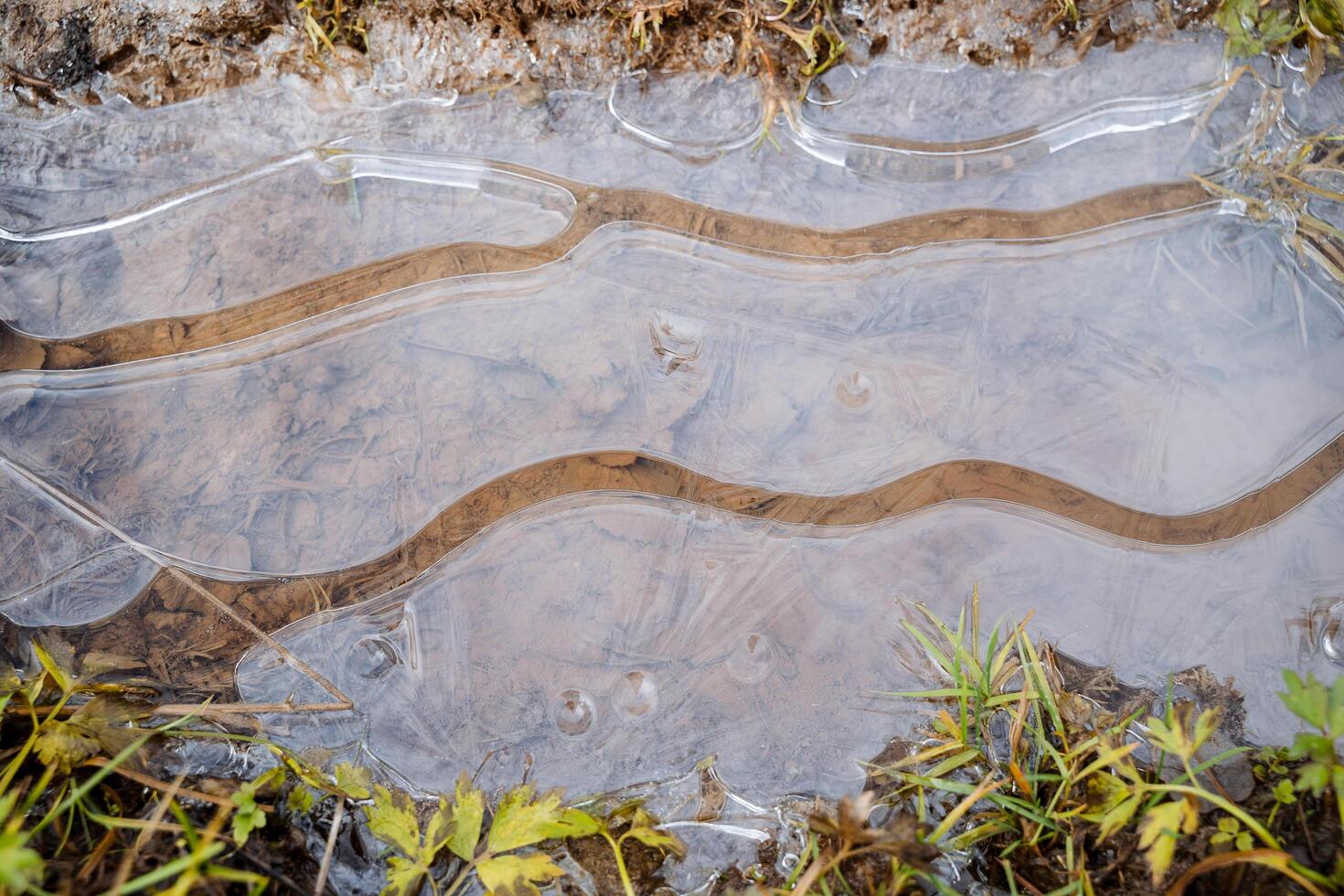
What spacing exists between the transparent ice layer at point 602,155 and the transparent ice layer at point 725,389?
21 cm

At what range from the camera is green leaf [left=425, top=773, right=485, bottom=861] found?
2.14 meters

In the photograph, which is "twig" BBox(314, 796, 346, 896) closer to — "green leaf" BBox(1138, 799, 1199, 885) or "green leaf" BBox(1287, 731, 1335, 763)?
"green leaf" BBox(1138, 799, 1199, 885)

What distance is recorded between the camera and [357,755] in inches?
95.9

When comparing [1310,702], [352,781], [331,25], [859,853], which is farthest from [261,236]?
[1310,702]

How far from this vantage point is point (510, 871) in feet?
6.91

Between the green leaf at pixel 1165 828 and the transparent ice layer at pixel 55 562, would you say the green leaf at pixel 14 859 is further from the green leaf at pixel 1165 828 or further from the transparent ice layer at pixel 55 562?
the green leaf at pixel 1165 828

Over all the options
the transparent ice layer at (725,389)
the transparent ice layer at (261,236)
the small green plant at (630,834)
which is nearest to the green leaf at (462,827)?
the small green plant at (630,834)

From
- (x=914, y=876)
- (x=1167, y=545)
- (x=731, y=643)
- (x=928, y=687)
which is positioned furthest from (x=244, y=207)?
(x=1167, y=545)

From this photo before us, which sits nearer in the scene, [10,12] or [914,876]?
[914,876]

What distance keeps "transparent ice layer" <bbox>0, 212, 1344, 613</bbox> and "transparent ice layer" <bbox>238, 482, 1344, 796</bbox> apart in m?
0.17

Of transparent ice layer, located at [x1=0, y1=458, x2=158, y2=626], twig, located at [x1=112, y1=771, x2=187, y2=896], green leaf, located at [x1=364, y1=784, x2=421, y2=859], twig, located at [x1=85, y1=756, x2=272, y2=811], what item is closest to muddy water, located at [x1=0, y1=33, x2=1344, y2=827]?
transparent ice layer, located at [x1=0, y1=458, x2=158, y2=626]

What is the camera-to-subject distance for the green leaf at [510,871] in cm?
209

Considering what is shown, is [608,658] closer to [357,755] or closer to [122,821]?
[357,755]

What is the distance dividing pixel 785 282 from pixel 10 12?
2746 mm
